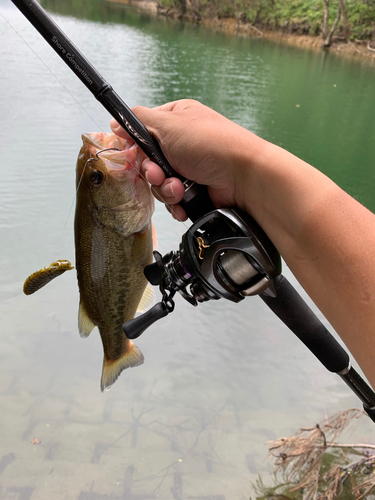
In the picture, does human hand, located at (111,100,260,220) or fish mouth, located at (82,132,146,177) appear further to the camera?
fish mouth, located at (82,132,146,177)

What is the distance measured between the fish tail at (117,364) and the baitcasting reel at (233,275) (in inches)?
17.9

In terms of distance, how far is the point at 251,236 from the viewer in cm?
113

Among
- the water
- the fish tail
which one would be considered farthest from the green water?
the fish tail

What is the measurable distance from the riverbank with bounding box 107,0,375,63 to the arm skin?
972 inches

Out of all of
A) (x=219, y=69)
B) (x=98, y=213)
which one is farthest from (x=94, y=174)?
(x=219, y=69)

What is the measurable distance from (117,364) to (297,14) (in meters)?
34.7

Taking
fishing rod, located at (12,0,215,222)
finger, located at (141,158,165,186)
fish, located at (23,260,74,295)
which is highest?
fishing rod, located at (12,0,215,222)

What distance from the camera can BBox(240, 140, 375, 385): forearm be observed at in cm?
94

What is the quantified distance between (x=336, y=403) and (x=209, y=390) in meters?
0.87

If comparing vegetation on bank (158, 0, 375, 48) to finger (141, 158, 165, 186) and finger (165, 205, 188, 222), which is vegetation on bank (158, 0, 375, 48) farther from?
finger (141, 158, 165, 186)

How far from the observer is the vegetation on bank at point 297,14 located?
26547 millimetres

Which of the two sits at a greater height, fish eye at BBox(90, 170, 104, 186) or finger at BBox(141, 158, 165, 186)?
finger at BBox(141, 158, 165, 186)

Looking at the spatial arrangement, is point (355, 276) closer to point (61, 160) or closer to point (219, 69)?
point (61, 160)

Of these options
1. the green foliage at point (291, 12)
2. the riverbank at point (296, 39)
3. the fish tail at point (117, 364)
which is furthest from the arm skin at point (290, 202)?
the green foliage at point (291, 12)
